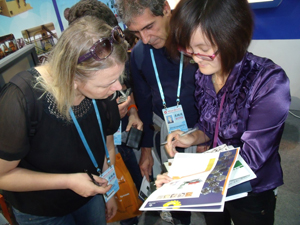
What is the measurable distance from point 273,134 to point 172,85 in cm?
86

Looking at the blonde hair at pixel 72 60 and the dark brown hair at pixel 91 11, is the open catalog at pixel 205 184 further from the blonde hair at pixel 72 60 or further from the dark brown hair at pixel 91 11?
the dark brown hair at pixel 91 11

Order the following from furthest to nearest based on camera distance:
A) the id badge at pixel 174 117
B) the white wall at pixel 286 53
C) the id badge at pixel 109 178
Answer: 1. the white wall at pixel 286 53
2. the id badge at pixel 174 117
3. the id badge at pixel 109 178

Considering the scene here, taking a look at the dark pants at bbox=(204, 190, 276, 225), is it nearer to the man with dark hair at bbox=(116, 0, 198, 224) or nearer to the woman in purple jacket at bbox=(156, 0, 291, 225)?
the woman in purple jacket at bbox=(156, 0, 291, 225)

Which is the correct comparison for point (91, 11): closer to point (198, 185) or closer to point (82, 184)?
point (82, 184)

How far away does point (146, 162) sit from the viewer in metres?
2.04

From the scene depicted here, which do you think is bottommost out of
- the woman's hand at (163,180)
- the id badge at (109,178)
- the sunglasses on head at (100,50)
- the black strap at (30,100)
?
the id badge at (109,178)

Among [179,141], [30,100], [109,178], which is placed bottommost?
[109,178]

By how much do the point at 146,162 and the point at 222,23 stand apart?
1409mm

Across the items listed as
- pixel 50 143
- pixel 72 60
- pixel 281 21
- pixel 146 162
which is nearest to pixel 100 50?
pixel 72 60

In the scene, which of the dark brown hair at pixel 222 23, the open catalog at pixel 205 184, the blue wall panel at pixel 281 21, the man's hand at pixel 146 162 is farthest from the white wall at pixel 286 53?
the open catalog at pixel 205 184

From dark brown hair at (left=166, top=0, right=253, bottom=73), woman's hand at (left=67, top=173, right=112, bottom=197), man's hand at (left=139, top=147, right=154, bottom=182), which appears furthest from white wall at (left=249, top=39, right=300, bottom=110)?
woman's hand at (left=67, top=173, right=112, bottom=197)

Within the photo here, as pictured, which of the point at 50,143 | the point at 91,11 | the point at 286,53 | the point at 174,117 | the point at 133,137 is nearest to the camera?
the point at 50,143

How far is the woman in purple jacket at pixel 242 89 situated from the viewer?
976 millimetres

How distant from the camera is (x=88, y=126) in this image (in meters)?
1.22
